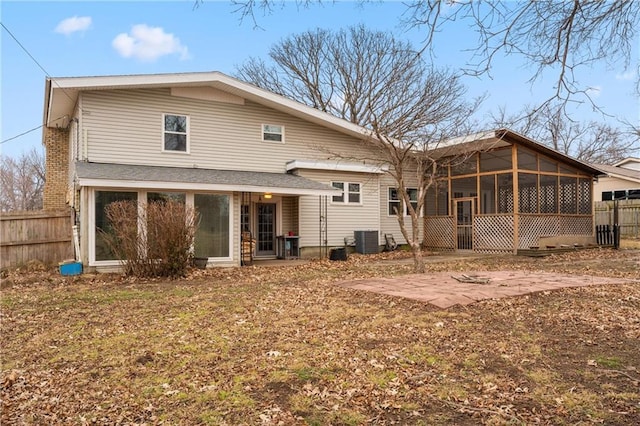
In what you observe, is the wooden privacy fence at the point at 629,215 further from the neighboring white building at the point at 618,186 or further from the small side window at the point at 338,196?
the small side window at the point at 338,196

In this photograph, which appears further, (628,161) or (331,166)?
(628,161)

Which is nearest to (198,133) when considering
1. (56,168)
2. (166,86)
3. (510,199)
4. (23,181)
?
(166,86)

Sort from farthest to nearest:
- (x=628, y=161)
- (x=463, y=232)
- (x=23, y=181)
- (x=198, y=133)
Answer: (x=23, y=181) → (x=628, y=161) → (x=463, y=232) → (x=198, y=133)

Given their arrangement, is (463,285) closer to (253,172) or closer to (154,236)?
(154,236)

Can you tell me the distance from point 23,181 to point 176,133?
3109cm

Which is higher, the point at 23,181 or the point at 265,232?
the point at 23,181

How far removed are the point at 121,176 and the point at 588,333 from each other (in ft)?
33.4

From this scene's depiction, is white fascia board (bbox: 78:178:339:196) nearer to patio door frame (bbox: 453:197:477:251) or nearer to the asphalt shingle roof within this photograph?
the asphalt shingle roof

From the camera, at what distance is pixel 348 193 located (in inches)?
642

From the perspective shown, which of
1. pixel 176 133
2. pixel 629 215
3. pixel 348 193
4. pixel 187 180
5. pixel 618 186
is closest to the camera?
pixel 187 180

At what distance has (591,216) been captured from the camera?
1844cm

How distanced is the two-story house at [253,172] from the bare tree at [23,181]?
78.2 ft

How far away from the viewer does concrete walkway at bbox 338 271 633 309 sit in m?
6.89

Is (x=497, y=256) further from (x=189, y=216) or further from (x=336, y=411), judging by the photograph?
(x=336, y=411)
